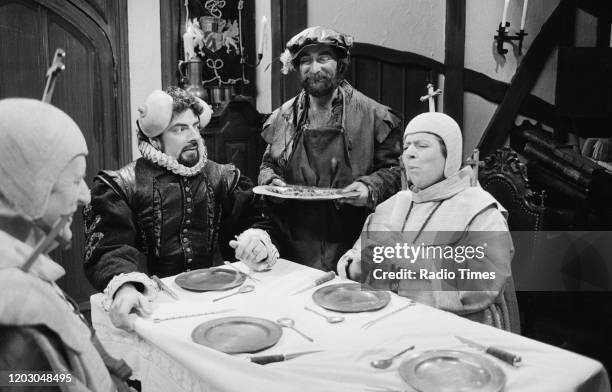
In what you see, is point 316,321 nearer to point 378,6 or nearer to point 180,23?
point 180,23

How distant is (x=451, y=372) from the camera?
1572mm

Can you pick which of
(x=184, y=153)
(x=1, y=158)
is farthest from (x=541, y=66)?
(x=1, y=158)

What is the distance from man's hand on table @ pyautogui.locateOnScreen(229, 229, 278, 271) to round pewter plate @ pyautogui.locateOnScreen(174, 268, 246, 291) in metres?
0.10

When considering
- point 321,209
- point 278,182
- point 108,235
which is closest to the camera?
point 108,235

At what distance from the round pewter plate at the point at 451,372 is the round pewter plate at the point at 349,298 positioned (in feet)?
1.44

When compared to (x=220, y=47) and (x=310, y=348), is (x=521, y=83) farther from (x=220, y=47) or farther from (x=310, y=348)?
(x=310, y=348)

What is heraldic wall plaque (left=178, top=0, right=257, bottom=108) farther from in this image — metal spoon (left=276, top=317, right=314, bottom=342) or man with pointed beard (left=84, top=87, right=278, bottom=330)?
metal spoon (left=276, top=317, right=314, bottom=342)

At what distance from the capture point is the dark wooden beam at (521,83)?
5473 millimetres

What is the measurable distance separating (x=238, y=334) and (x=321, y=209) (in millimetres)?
1634

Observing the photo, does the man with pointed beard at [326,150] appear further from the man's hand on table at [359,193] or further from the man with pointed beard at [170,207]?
the man with pointed beard at [170,207]

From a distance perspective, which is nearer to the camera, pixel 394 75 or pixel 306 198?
pixel 306 198

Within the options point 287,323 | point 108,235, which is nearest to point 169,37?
point 108,235

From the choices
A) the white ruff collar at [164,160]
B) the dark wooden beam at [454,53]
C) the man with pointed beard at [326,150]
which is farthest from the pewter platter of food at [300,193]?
the dark wooden beam at [454,53]

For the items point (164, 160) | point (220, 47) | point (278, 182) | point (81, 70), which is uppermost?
point (220, 47)
